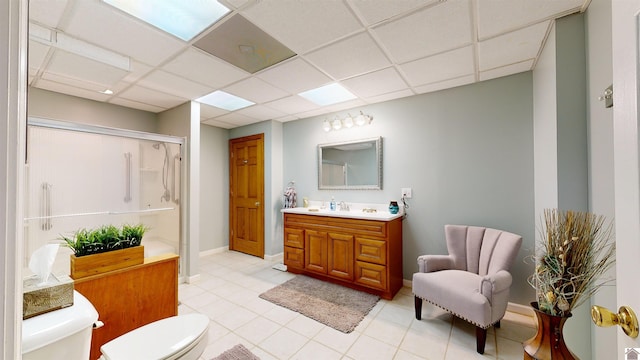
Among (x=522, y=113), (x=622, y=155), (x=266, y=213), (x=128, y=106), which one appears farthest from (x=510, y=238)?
(x=128, y=106)

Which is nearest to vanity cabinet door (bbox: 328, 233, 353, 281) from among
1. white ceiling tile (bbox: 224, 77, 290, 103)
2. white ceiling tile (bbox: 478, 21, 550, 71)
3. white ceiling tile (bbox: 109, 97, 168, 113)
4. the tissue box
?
white ceiling tile (bbox: 224, 77, 290, 103)

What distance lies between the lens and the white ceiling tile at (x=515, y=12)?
58.6 inches

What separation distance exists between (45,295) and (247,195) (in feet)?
11.0

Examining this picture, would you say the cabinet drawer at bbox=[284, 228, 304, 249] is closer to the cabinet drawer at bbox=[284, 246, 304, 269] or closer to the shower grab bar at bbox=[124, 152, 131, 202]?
the cabinet drawer at bbox=[284, 246, 304, 269]

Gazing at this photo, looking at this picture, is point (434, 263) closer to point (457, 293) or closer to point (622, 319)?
point (457, 293)

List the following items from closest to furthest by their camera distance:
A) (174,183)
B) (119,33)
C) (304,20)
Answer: (304,20) < (119,33) < (174,183)

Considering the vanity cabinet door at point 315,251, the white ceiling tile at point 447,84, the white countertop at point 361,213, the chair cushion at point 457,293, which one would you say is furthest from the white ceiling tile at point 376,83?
the chair cushion at point 457,293

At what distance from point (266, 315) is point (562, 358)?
6.94 ft

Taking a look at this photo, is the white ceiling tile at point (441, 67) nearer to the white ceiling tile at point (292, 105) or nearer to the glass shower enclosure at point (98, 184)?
the white ceiling tile at point (292, 105)

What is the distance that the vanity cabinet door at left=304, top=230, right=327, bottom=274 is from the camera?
3.10 meters

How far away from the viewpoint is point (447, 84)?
265 centimetres

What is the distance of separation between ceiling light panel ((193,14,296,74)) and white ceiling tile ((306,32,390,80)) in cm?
28

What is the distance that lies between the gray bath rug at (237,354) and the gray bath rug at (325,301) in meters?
0.66

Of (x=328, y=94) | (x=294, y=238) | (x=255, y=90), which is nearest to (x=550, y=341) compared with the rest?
(x=294, y=238)
